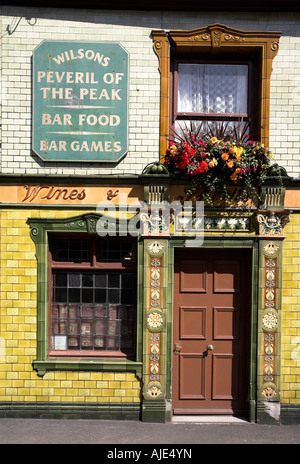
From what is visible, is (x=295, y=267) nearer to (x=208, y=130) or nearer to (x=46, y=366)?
(x=208, y=130)

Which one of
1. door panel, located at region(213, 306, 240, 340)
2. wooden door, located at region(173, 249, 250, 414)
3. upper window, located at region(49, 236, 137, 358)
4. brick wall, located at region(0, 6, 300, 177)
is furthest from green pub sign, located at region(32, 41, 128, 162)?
door panel, located at region(213, 306, 240, 340)

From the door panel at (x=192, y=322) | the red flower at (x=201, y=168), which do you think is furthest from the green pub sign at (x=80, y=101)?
the door panel at (x=192, y=322)

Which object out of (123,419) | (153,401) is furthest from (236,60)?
(123,419)

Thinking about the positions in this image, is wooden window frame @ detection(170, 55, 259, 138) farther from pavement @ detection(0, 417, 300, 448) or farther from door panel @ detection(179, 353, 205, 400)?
pavement @ detection(0, 417, 300, 448)

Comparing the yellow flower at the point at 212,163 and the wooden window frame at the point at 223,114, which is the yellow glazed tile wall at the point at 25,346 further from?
the wooden window frame at the point at 223,114

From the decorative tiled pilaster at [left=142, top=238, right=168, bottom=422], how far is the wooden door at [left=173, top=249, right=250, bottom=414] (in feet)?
1.11

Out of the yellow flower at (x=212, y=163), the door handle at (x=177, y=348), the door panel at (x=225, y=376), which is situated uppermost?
the yellow flower at (x=212, y=163)

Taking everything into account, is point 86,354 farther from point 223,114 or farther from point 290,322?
point 223,114

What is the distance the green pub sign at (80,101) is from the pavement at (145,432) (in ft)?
14.0

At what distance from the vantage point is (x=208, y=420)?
21.4 ft

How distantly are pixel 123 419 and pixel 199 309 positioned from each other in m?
2.18

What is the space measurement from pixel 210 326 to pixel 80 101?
433 cm

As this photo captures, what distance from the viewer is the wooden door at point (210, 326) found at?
672 centimetres

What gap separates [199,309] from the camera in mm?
6723
